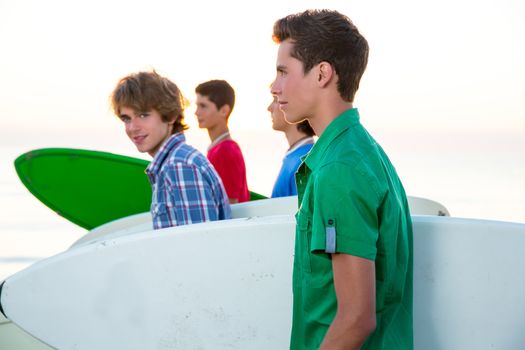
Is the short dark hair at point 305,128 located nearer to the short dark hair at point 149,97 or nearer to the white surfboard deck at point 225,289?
the short dark hair at point 149,97

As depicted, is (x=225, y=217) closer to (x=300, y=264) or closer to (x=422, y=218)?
(x=422, y=218)

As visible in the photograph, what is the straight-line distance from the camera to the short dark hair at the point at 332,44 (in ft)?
4.16

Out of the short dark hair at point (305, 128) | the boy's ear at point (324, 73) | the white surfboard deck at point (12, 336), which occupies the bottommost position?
the white surfboard deck at point (12, 336)

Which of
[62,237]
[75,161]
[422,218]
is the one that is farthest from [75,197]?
[422,218]

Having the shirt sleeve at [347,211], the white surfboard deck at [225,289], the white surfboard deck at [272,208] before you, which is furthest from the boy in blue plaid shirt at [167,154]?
the shirt sleeve at [347,211]

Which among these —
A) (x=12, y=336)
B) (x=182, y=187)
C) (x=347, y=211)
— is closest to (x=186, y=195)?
(x=182, y=187)

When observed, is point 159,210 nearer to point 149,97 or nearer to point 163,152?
point 163,152

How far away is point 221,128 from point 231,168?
15.3 inches

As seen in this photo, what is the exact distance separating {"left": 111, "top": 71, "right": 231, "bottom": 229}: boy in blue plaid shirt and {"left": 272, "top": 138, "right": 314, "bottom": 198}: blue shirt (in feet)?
1.60

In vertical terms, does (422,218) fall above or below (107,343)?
above

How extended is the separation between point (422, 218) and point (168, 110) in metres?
0.84

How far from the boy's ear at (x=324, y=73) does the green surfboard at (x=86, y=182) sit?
264 cm

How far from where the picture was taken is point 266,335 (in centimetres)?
192

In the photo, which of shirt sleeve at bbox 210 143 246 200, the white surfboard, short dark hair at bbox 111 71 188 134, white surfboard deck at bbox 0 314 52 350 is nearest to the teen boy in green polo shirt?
short dark hair at bbox 111 71 188 134
